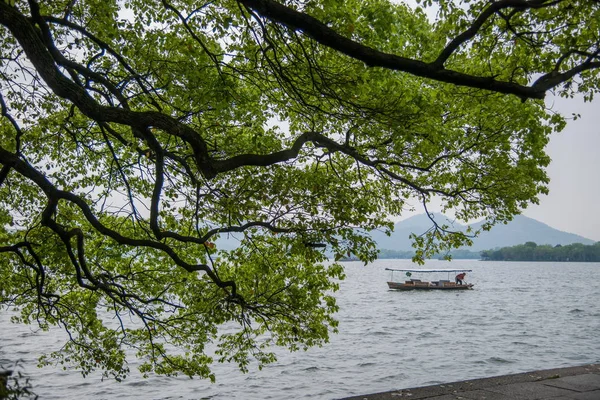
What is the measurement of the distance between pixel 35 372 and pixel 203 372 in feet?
42.7

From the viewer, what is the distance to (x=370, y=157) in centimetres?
1124

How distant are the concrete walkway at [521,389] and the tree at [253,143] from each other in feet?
8.45

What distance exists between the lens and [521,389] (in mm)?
8906

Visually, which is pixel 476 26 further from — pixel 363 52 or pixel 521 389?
pixel 521 389

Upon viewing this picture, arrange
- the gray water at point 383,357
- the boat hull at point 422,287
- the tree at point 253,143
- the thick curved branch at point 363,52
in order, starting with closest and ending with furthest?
the thick curved branch at point 363,52 < the tree at point 253,143 < the gray water at point 383,357 < the boat hull at point 422,287

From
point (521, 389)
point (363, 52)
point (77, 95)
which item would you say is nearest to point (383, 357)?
point (521, 389)

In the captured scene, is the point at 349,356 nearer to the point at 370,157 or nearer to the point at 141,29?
the point at 370,157

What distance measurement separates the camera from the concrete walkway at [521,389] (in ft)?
27.7

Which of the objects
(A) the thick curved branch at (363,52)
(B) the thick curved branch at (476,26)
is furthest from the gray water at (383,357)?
(B) the thick curved branch at (476,26)

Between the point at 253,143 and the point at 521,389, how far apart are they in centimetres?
648

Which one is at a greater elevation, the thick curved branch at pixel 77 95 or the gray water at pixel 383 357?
the thick curved branch at pixel 77 95

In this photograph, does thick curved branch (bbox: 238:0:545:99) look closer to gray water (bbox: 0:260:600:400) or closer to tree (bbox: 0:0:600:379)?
tree (bbox: 0:0:600:379)

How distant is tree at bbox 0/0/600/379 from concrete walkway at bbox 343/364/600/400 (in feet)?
8.45

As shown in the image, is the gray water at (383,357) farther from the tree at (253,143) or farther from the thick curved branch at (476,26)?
the thick curved branch at (476,26)
